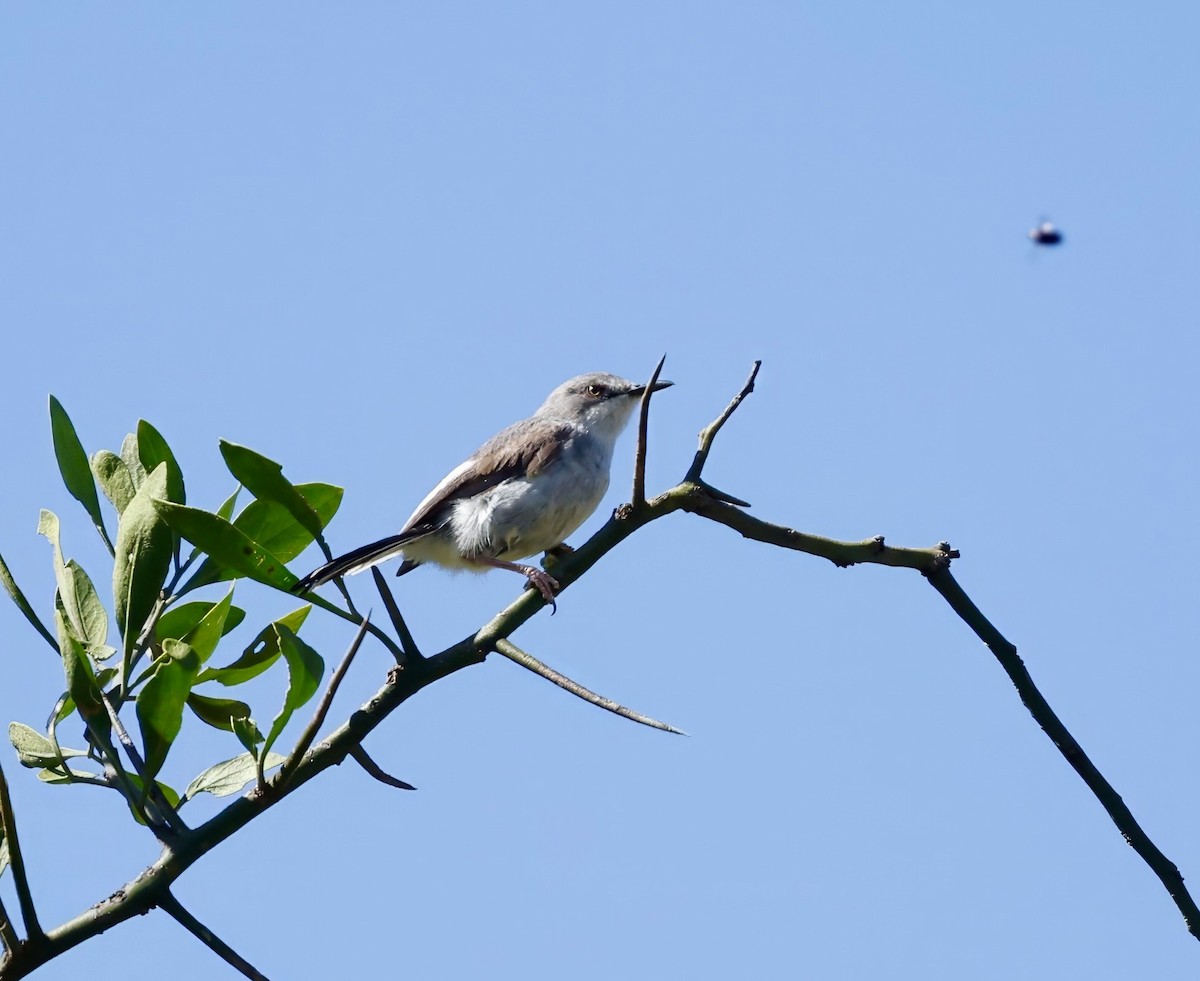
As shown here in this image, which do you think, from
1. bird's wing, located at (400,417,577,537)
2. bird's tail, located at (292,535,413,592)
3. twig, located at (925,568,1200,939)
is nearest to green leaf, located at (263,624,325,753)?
twig, located at (925,568,1200,939)

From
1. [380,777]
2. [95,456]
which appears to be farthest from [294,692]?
[95,456]

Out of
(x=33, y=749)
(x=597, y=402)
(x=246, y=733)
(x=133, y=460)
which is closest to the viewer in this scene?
(x=246, y=733)

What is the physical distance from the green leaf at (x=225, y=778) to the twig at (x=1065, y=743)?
1.33 metres

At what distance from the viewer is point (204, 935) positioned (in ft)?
6.49

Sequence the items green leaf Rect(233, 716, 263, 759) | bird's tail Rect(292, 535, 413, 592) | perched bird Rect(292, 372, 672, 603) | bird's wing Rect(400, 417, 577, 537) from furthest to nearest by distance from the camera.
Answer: bird's wing Rect(400, 417, 577, 537) < perched bird Rect(292, 372, 672, 603) < bird's tail Rect(292, 535, 413, 592) < green leaf Rect(233, 716, 263, 759)

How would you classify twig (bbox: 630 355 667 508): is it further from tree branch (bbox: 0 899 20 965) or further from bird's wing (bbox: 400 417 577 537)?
bird's wing (bbox: 400 417 577 537)

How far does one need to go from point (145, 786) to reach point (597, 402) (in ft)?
17.3

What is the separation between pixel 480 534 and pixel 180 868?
419cm

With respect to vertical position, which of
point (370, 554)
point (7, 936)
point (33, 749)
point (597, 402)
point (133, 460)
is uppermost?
point (597, 402)

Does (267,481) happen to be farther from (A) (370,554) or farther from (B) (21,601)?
(A) (370,554)

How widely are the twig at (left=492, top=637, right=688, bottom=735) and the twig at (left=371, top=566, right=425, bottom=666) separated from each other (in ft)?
0.46

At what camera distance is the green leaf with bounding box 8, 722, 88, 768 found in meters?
2.47

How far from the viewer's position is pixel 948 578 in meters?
2.28

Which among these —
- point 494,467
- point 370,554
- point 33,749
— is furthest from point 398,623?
point 494,467
